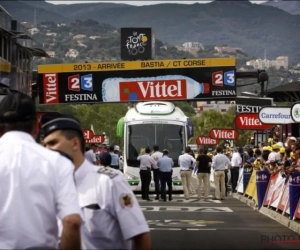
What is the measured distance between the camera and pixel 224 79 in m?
46.5

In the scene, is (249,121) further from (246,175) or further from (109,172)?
(109,172)

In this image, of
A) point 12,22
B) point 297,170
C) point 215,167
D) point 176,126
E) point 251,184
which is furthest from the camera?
point 12,22

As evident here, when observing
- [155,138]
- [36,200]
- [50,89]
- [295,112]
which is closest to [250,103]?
[155,138]

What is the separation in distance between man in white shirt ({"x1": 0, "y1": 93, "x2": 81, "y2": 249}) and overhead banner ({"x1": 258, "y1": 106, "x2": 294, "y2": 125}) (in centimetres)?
2141

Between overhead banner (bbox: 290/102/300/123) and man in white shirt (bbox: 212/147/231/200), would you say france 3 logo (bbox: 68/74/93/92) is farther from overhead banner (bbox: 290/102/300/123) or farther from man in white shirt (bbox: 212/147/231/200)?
overhead banner (bbox: 290/102/300/123)

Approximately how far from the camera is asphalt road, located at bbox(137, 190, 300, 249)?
17.1 metres

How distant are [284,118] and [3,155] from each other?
70.9 feet

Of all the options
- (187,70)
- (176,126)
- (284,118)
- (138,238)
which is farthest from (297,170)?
(187,70)

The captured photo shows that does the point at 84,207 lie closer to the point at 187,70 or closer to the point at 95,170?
the point at 95,170

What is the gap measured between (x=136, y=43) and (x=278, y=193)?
30.4 m

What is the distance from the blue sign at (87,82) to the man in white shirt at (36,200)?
4124cm

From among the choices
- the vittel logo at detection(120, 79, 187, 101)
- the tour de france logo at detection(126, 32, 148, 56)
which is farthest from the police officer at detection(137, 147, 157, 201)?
the tour de france logo at detection(126, 32, 148, 56)

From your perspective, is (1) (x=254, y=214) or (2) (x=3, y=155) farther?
(1) (x=254, y=214)

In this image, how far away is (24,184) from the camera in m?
5.92
